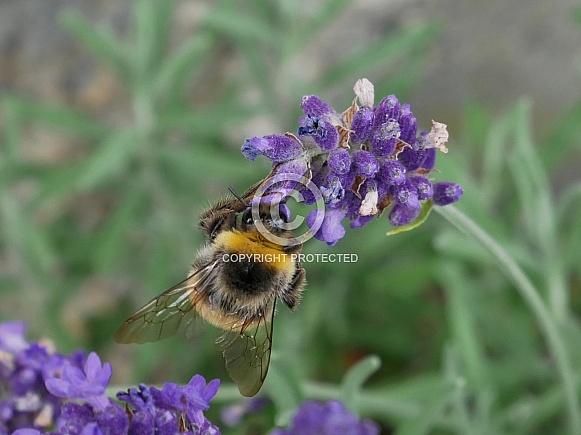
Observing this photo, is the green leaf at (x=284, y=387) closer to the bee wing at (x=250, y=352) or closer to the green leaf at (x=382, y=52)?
the bee wing at (x=250, y=352)

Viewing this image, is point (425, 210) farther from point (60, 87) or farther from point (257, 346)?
point (60, 87)

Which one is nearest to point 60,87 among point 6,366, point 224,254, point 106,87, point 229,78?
point 106,87

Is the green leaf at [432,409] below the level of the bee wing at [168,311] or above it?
below

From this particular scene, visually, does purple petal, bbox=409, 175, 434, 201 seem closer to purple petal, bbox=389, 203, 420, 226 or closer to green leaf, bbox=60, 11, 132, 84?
purple petal, bbox=389, 203, 420, 226

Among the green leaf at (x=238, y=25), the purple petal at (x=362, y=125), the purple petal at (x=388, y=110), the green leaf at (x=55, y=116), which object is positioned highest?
the green leaf at (x=238, y=25)

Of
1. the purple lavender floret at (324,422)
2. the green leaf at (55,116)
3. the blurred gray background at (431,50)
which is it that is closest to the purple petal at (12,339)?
the purple lavender floret at (324,422)

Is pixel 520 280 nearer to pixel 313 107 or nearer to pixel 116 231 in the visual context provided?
pixel 313 107

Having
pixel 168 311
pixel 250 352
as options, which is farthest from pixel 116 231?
pixel 250 352

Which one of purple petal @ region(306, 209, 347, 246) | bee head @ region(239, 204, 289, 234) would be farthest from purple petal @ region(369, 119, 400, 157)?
bee head @ region(239, 204, 289, 234)
